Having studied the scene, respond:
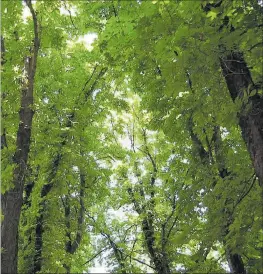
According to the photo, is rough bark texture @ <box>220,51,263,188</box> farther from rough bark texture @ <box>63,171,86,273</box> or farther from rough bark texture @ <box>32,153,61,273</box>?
rough bark texture @ <box>63,171,86,273</box>

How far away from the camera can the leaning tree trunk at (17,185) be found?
5.10m

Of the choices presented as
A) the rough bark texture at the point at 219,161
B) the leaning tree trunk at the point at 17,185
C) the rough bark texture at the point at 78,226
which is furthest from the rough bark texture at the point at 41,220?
the rough bark texture at the point at 219,161

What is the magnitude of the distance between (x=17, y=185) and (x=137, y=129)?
10.1 metres

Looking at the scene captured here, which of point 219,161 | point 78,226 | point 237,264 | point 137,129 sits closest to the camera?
point 219,161

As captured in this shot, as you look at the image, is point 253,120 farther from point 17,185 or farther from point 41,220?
point 41,220

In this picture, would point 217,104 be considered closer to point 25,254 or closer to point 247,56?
point 247,56

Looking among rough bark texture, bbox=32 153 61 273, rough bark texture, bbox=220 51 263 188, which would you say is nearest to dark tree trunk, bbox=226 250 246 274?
rough bark texture, bbox=220 51 263 188

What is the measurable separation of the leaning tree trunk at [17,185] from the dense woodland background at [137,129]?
0.06ft

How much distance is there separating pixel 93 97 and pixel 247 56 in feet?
22.1

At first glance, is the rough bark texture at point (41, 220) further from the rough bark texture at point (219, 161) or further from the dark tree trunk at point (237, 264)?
the dark tree trunk at point (237, 264)

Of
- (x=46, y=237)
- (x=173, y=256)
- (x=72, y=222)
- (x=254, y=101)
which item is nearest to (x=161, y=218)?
(x=173, y=256)

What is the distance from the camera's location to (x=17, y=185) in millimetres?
5570

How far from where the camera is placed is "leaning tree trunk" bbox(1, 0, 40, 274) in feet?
16.7

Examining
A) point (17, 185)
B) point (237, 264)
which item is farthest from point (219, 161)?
point (17, 185)
